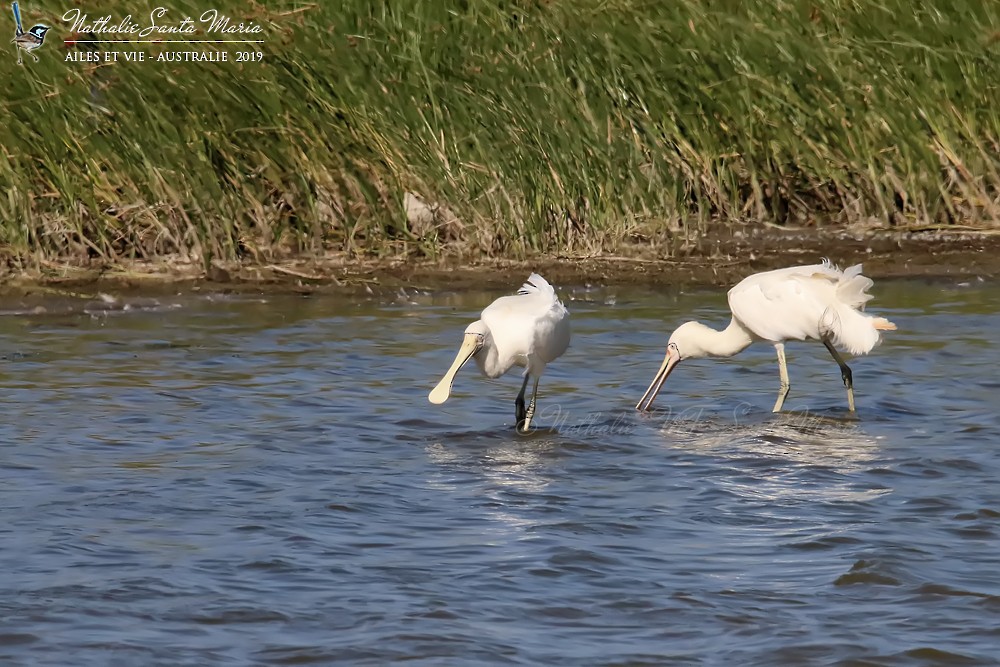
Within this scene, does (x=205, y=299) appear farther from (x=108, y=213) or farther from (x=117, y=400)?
(x=117, y=400)

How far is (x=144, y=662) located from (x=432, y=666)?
0.77 m

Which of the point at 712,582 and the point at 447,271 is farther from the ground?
the point at 447,271

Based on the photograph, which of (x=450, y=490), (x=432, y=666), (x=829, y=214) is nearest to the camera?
(x=432, y=666)

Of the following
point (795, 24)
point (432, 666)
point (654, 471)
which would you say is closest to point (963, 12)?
point (795, 24)

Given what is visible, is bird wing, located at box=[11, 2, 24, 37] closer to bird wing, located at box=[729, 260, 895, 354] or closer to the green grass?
the green grass

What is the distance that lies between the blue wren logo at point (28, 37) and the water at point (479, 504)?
1.78m

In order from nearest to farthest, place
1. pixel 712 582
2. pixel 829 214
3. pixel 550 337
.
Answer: pixel 712 582, pixel 550 337, pixel 829 214

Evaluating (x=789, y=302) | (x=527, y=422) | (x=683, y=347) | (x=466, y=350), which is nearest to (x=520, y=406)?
(x=527, y=422)

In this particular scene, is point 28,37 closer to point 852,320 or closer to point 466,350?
point 466,350

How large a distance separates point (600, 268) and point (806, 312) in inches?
161

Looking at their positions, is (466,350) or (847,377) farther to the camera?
(847,377)

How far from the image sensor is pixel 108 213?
39.7ft

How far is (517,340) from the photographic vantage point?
323 inches

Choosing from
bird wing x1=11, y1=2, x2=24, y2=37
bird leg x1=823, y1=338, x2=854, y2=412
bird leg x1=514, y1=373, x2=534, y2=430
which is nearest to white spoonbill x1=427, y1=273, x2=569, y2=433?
bird leg x1=514, y1=373, x2=534, y2=430
